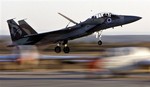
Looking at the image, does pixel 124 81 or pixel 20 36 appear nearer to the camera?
pixel 124 81

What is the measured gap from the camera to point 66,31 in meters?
47.6

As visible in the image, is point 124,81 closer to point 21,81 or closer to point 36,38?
point 21,81

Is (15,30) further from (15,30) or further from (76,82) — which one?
(76,82)

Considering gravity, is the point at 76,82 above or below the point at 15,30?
below

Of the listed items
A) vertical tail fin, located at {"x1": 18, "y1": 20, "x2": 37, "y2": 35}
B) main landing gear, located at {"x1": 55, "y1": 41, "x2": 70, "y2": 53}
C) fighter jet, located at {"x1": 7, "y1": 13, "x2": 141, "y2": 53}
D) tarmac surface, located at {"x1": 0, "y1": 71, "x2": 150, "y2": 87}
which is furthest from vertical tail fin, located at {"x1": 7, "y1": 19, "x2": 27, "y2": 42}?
tarmac surface, located at {"x1": 0, "y1": 71, "x2": 150, "y2": 87}

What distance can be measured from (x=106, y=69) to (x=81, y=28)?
2609cm

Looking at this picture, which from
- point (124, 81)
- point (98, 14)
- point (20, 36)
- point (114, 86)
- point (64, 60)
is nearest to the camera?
point (114, 86)

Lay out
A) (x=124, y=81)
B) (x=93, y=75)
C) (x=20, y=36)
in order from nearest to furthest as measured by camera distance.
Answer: (x=124, y=81) → (x=93, y=75) → (x=20, y=36)

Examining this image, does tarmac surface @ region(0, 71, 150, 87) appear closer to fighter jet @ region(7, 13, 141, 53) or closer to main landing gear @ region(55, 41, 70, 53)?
fighter jet @ region(7, 13, 141, 53)

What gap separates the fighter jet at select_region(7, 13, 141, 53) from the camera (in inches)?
1772

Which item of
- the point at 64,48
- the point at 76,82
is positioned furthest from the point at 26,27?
the point at 76,82

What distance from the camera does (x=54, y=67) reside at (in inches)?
1067

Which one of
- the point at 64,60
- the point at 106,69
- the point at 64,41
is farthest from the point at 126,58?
the point at 64,41

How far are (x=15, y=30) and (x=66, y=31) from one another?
15.2ft
